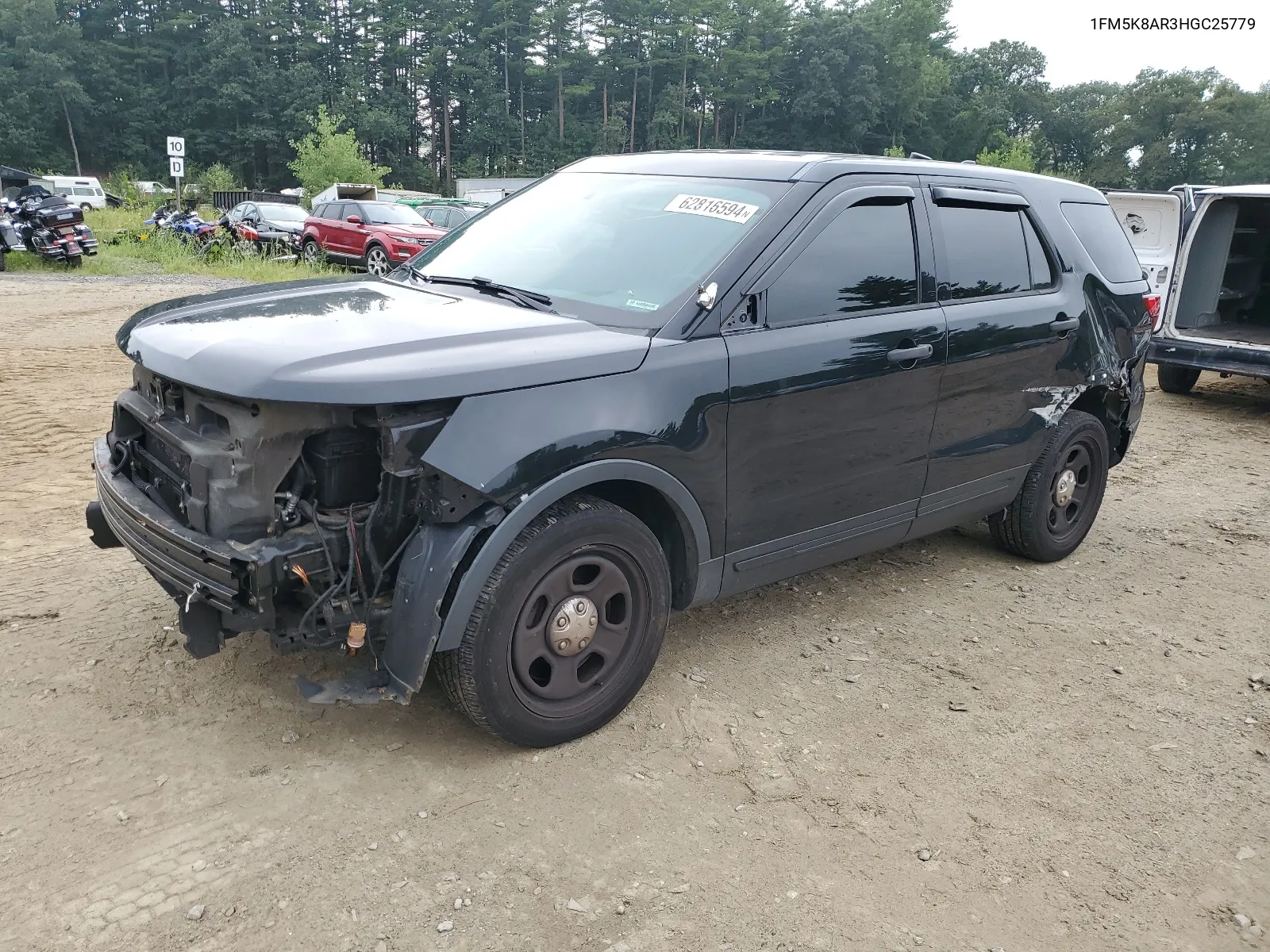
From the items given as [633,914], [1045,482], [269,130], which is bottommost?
[633,914]

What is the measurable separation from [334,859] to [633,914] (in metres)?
0.82

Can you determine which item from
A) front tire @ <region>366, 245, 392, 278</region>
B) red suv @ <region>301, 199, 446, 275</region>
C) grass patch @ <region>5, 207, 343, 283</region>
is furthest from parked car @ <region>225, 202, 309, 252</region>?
front tire @ <region>366, 245, 392, 278</region>

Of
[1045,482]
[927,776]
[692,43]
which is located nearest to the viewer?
[927,776]

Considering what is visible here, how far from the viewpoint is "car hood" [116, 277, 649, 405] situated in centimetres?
259

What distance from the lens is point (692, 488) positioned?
3.22 meters

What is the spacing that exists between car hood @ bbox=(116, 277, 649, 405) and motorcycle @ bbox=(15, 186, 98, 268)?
48.4 ft

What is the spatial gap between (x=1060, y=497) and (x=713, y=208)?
2654 mm

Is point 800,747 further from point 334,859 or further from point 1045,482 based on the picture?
point 1045,482

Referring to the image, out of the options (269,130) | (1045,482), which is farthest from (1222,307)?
(269,130)

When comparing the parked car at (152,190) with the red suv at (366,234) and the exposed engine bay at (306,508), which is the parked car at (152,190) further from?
the exposed engine bay at (306,508)

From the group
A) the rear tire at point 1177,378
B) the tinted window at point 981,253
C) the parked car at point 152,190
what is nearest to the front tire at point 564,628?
the tinted window at point 981,253

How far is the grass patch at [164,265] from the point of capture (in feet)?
51.8

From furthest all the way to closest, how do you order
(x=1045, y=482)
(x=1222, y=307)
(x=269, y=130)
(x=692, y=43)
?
(x=692, y=43) → (x=269, y=130) → (x=1222, y=307) → (x=1045, y=482)

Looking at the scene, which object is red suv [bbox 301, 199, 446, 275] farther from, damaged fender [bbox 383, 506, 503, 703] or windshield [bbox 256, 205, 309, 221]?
damaged fender [bbox 383, 506, 503, 703]
